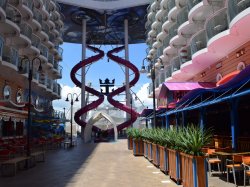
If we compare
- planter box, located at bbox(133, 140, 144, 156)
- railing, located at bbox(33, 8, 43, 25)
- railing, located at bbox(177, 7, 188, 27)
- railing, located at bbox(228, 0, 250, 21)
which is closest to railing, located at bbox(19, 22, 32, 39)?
railing, located at bbox(33, 8, 43, 25)

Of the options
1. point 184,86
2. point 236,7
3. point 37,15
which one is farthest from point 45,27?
point 236,7

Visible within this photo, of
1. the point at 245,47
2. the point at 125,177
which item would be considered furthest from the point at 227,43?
the point at 125,177

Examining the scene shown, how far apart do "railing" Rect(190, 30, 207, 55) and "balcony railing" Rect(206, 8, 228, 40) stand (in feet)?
9.30

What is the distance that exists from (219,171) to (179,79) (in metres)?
21.7

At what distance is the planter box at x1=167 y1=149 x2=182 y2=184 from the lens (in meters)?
10.5

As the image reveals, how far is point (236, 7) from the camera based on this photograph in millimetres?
17172

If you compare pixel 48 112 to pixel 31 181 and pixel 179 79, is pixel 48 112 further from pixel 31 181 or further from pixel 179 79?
pixel 31 181

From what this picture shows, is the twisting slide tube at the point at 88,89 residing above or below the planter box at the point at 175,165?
above

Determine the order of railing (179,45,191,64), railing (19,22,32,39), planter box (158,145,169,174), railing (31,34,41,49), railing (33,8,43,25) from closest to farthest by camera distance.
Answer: planter box (158,145,169,174)
railing (179,45,191,64)
railing (19,22,32,39)
railing (31,34,41,49)
railing (33,8,43,25)

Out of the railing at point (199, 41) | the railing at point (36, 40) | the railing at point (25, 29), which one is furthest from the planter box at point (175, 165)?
the railing at point (36, 40)

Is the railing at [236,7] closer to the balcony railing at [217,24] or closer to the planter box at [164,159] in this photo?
the balcony railing at [217,24]

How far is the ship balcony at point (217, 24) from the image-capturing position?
20.1 meters

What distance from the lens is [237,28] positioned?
1748cm

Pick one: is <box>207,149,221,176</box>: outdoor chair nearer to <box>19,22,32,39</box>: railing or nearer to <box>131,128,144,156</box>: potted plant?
<box>131,128,144,156</box>: potted plant
